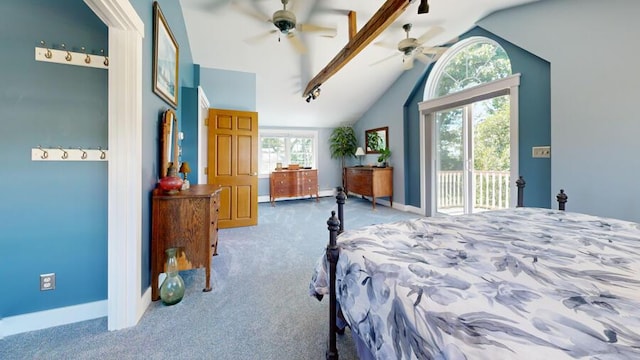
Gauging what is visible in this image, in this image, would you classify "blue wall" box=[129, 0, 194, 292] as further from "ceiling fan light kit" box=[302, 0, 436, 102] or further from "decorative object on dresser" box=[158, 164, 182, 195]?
"ceiling fan light kit" box=[302, 0, 436, 102]

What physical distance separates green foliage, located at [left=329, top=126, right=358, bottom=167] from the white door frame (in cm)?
242

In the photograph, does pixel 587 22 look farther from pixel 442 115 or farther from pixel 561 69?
pixel 442 115

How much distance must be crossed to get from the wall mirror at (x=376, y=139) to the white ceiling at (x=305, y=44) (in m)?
0.75

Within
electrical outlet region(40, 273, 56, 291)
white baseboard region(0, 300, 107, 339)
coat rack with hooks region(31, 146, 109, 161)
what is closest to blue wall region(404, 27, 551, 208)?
coat rack with hooks region(31, 146, 109, 161)

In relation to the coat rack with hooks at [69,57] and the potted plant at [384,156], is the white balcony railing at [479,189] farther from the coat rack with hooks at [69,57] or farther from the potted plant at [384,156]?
the coat rack with hooks at [69,57]

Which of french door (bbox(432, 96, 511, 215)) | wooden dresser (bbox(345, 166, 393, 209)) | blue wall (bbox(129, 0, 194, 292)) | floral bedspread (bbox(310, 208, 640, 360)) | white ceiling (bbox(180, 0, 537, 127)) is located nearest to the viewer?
floral bedspread (bbox(310, 208, 640, 360))

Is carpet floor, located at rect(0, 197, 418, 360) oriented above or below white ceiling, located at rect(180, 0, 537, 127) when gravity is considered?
below

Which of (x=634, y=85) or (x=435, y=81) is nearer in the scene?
(x=634, y=85)

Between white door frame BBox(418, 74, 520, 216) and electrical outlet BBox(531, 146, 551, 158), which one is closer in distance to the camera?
electrical outlet BBox(531, 146, 551, 158)

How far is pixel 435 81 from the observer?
4605mm

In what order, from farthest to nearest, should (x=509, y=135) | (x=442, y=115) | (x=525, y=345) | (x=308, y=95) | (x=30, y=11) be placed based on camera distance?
(x=308, y=95) < (x=442, y=115) < (x=509, y=135) < (x=30, y=11) < (x=525, y=345)

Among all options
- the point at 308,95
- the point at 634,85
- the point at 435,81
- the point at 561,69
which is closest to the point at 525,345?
the point at 634,85

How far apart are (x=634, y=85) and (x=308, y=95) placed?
4406mm

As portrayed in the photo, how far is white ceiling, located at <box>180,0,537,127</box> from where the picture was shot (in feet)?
10.6
